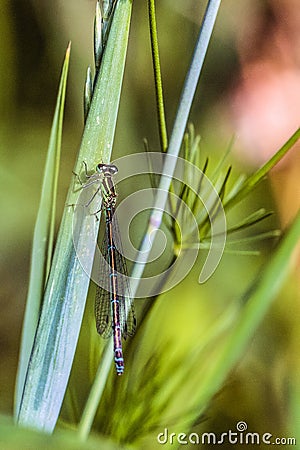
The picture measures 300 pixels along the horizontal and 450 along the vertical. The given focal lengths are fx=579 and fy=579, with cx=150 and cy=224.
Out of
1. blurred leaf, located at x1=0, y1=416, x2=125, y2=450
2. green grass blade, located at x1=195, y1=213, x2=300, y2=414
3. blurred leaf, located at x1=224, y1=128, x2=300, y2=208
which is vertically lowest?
blurred leaf, located at x1=0, y1=416, x2=125, y2=450

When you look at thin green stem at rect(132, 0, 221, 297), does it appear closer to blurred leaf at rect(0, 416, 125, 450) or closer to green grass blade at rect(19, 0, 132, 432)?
green grass blade at rect(19, 0, 132, 432)

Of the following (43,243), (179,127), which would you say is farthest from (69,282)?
(179,127)

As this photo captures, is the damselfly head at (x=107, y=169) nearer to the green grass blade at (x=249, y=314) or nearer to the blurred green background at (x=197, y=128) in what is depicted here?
the blurred green background at (x=197, y=128)

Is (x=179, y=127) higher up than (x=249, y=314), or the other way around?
(x=179, y=127)

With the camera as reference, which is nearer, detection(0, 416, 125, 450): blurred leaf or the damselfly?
detection(0, 416, 125, 450): blurred leaf

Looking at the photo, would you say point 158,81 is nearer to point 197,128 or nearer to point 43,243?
point 197,128

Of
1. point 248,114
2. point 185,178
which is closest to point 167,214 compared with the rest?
point 185,178

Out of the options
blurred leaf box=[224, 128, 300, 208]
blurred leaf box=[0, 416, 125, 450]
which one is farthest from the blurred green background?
blurred leaf box=[0, 416, 125, 450]
